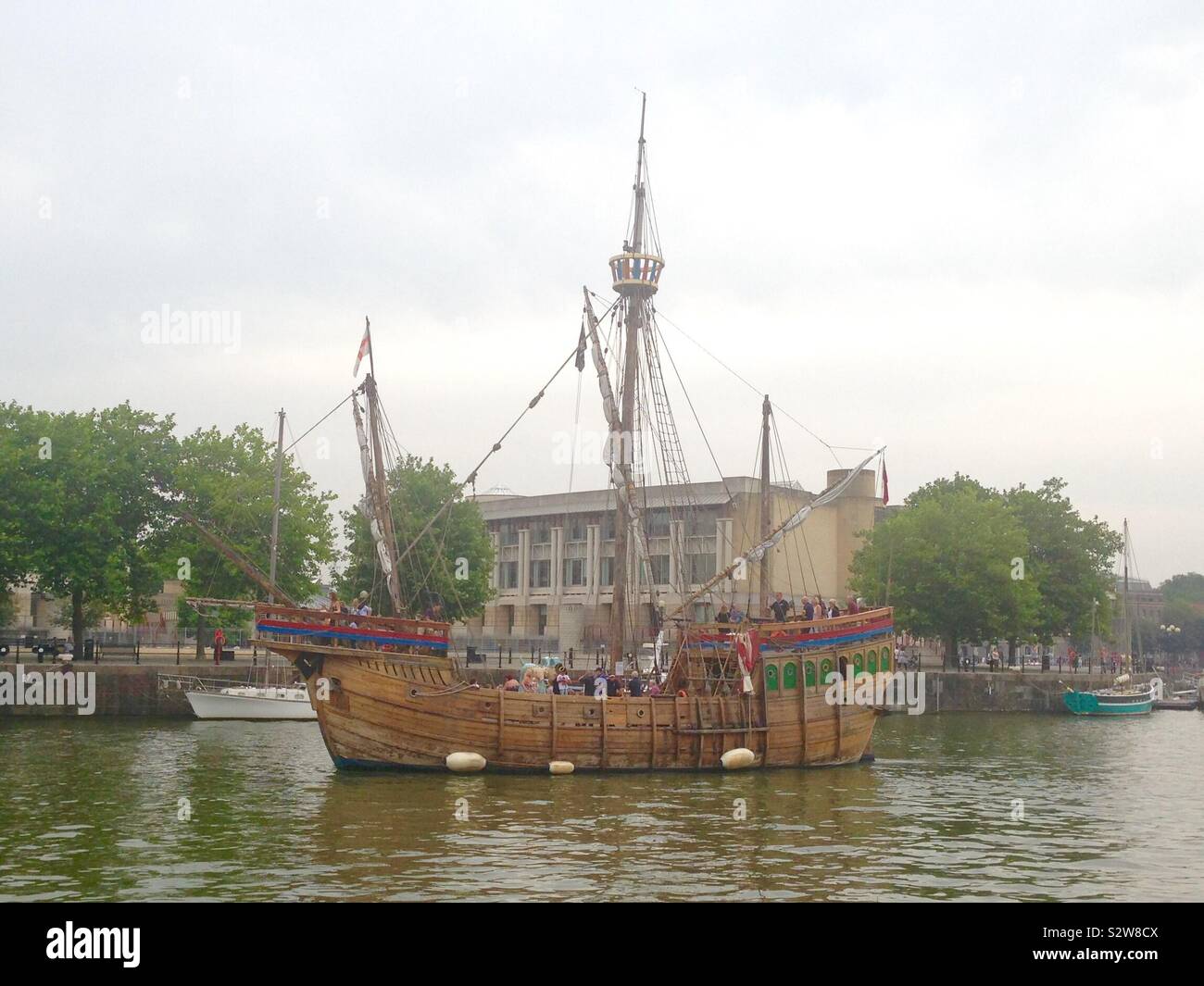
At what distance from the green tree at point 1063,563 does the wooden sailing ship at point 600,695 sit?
55069 mm

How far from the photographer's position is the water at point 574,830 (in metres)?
20.6

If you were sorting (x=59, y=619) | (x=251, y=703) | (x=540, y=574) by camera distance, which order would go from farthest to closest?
(x=540, y=574) < (x=59, y=619) < (x=251, y=703)

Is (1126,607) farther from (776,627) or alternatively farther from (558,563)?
(776,627)

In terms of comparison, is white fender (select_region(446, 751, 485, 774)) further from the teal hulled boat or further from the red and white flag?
the teal hulled boat

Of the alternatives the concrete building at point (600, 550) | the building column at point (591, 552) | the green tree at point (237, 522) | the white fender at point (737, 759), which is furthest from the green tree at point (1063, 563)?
the white fender at point (737, 759)

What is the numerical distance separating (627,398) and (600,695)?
11.6 m

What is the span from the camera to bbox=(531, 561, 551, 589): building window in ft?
375

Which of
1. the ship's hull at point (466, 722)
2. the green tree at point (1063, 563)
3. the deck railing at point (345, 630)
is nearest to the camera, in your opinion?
the deck railing at point (345, 630)

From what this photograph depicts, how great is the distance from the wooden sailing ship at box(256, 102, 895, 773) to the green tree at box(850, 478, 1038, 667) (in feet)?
140

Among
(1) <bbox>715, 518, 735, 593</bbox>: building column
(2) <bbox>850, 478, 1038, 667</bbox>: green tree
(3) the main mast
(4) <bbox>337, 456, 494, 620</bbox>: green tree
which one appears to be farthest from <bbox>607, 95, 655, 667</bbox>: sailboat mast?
(1) <bbox>715, 518, 735, 593</bbox>: building column

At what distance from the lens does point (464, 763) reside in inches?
1389

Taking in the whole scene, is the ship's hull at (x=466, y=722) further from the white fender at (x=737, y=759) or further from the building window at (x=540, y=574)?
the building window at (x=540, y=574)

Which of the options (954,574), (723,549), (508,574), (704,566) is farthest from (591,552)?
(954,574)
